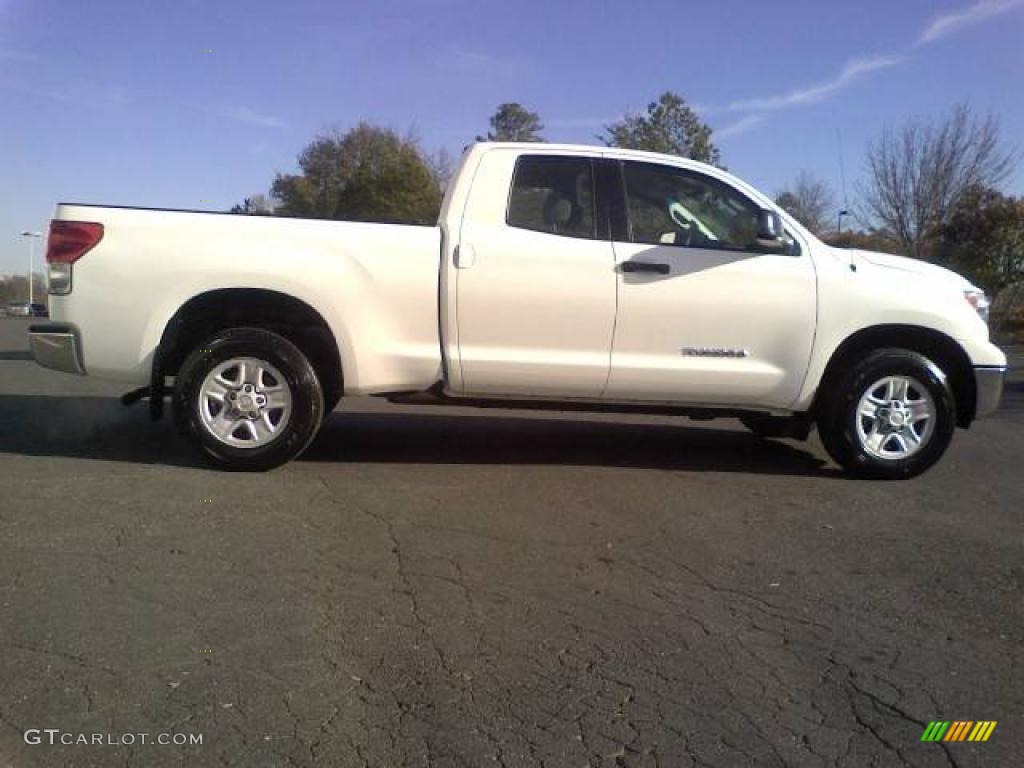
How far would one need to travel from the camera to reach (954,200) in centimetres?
2881

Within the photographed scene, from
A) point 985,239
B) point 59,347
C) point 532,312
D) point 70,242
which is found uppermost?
point 985,239

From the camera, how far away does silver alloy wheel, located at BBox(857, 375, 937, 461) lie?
6.08 metres

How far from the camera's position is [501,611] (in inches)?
150

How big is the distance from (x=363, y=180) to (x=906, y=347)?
58.9 ft

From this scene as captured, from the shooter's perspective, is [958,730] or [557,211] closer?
[958,730]

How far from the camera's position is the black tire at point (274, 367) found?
5.77m

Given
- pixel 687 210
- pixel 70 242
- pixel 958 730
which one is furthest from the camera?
pixel 687 210

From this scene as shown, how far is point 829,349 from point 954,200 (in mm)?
26109

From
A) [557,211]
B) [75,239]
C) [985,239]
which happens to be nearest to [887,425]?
[557,211]

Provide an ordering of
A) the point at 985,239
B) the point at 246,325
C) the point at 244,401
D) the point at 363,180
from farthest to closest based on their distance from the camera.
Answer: the point at 985,239 < the point at 363,180 < the point at 246,325 < the point at 244,401

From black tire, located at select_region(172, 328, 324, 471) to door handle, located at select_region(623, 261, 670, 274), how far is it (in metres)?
2.06

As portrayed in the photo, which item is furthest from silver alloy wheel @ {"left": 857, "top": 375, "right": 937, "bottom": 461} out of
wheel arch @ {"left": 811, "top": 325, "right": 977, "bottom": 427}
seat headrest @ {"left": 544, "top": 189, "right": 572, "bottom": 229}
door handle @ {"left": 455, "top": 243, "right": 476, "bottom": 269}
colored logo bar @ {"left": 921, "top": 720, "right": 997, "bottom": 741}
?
colored logo bar @ {"left": 921, "top": 720, "right": 997, "bottom": 741}

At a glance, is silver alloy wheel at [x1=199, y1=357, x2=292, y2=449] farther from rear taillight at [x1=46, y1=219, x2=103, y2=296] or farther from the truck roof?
the truck roof

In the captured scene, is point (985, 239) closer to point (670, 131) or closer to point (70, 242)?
point (670, 131)
